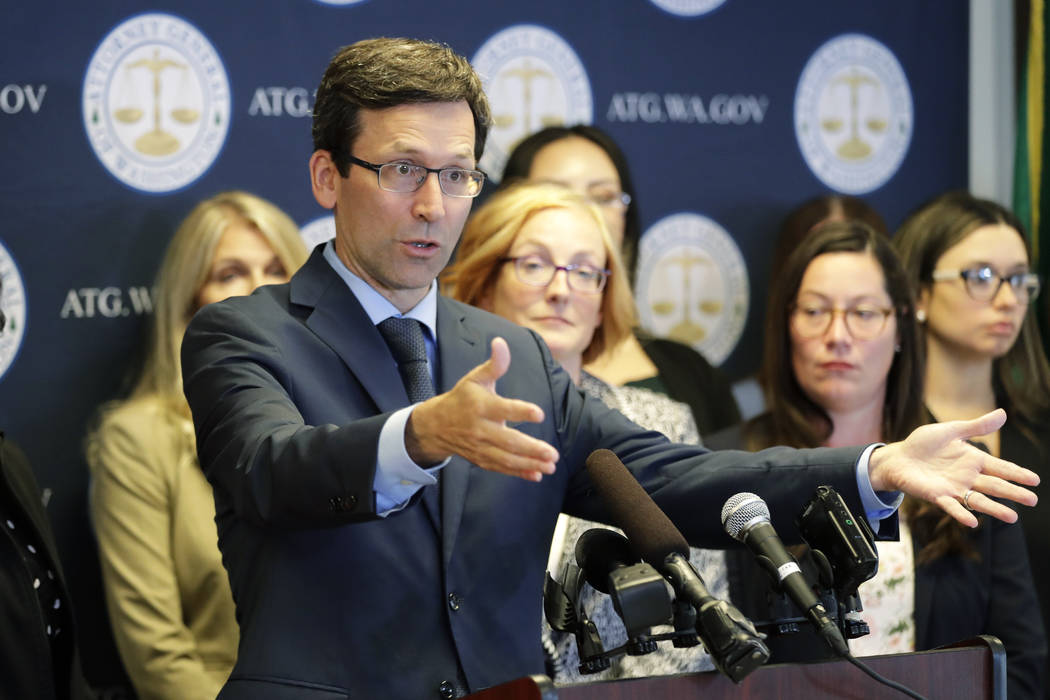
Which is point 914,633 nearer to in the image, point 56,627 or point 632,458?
point 632,458

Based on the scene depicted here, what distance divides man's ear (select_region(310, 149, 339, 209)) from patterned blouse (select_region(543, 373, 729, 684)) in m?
0.74

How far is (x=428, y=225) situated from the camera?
2.13 meters

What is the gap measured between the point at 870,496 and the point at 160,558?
208 centimetres

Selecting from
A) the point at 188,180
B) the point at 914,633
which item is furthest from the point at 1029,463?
the point at 188,180

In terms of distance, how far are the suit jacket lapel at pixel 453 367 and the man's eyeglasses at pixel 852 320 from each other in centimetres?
148

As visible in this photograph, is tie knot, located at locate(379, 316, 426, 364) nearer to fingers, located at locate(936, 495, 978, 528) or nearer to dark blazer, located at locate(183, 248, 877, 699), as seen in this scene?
dark blazer, located at locate(183, 248, 877, 699)

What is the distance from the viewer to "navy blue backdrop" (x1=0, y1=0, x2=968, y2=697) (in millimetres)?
3605

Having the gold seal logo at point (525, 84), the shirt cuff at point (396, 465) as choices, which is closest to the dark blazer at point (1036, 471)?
the gold seal logo at point (525, 84)

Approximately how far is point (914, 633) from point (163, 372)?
7.11ft

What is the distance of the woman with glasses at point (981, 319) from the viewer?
12.9ft

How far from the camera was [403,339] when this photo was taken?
216 cm

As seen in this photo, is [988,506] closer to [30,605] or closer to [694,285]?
[30,605]

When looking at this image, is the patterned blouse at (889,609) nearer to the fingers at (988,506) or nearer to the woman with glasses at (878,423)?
the woman with glasses at (878,423)

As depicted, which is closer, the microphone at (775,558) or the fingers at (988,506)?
the microphone at (775,558)
